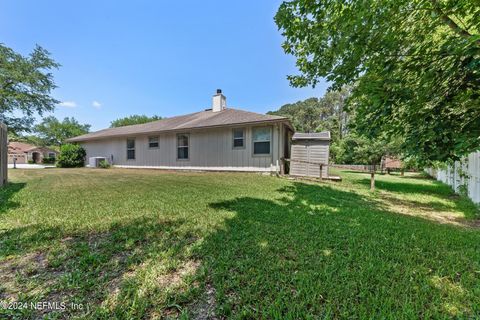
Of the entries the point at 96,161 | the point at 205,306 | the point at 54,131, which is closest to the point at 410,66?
the point at 205,306

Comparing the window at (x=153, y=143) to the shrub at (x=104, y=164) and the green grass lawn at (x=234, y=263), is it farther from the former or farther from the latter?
the green grass lawn at (x=234, y=263)

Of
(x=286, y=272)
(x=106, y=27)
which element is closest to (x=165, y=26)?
(x=106, y=27)

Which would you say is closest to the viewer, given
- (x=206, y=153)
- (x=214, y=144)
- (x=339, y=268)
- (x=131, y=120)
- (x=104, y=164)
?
(x=339, y=268)

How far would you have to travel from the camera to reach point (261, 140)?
10.0 m

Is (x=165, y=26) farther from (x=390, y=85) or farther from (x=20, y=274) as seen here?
(x=20, y=274)

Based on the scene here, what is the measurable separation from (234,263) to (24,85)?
29823 mm

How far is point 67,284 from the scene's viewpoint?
1.72 m

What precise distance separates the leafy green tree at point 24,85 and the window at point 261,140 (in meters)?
24.7

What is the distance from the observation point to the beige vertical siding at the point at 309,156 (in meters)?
9.28

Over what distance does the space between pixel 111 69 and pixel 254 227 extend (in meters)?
16.4

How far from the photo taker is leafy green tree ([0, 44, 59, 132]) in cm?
1942

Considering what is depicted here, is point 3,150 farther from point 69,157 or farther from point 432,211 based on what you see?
point 69,157

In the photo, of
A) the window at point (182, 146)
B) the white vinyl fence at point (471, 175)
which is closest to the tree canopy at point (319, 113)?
the window at point (182, 146)

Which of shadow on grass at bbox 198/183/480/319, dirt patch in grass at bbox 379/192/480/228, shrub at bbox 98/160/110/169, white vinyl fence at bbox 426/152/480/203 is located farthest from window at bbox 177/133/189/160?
white vinyl fence at bbox 426/152/480/203
